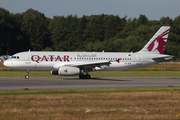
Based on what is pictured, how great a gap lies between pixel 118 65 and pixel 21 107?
29376 mm

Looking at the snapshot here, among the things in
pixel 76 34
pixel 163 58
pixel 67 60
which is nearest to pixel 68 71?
pixel 67 60

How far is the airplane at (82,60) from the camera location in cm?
4034

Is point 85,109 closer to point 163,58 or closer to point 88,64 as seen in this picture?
point 88,64

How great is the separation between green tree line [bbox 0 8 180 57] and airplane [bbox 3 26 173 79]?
182 ft

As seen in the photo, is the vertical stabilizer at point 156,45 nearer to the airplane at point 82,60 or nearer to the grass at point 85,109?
the airplane at point 82,60

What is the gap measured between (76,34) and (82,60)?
4363 inches

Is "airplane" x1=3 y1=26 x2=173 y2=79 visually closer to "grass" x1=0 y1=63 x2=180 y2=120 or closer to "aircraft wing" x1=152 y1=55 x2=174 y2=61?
"aircraft wing" x1=152 y1=55 x2=174 y2=61

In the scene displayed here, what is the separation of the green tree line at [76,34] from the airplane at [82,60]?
55.5m

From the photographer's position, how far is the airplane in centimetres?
4034

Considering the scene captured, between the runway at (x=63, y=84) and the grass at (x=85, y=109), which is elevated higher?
the runway at (x=63, y=84)

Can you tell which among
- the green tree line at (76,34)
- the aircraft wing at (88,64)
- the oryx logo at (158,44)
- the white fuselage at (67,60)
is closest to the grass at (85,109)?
the aircraft wing at (88,64)

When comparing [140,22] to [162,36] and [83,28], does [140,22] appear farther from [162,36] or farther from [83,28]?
[162,36]

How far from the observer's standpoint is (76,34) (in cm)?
15262

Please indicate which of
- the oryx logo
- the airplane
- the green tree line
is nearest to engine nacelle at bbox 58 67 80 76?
the airplane
